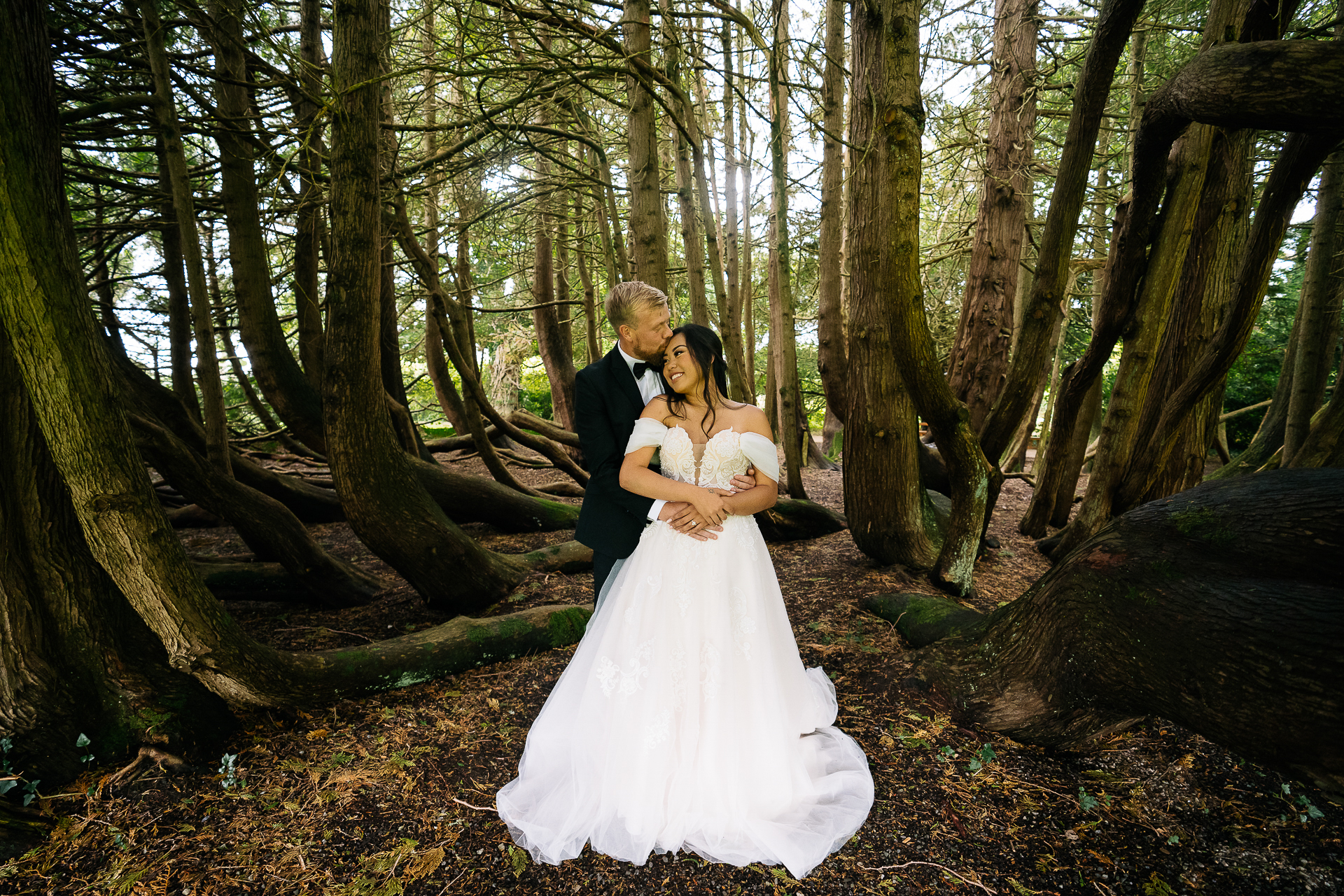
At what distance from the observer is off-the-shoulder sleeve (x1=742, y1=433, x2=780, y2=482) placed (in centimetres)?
282

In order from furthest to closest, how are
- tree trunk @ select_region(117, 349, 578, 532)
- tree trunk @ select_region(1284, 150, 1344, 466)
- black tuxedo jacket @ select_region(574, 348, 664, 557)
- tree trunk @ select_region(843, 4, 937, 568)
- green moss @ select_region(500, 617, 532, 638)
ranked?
tree trunk @ select_region(117, 349, 578, 532), tree trunk @ select_region(1284, 150, 1344, 466), tree trunk @ select_region(843, 4, 937, 568), green moss @ select_region(500, 617, 532, 638), black tuxedo jacket @ select_region(574, 348, 664, 557)

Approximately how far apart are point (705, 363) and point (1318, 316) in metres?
6.23

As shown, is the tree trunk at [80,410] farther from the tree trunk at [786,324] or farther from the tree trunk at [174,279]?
the tree trunk at [786,324]

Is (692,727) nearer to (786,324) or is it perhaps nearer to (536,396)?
(786,324)

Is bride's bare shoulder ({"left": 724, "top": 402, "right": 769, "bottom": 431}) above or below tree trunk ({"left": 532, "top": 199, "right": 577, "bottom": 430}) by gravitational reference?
below

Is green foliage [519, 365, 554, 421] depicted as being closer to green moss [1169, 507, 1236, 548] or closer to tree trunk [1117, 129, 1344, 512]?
tree trunk [1117, 129, 1344, 512]

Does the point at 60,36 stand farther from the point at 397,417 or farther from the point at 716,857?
the point at 716,857

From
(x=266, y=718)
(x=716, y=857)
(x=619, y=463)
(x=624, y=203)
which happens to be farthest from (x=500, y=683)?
(x=624, y=203)

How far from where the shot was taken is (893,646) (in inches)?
153

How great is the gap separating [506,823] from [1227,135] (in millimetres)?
6090

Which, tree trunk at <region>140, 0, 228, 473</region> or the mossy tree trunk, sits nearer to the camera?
tree trunk at <region>140, 0, 228, 473</region>

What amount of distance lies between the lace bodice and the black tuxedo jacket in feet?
1.49

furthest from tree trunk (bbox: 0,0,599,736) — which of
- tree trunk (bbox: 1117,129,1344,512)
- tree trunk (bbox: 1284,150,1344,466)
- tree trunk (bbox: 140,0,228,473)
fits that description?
tree trunk (bbox: 1284,150,1344,466)

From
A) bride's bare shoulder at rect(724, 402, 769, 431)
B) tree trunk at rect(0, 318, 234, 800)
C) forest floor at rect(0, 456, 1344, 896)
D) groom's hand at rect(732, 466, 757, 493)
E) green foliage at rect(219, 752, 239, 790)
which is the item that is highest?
bride's bare shoulder at rect(724, 402, 769, 431)
